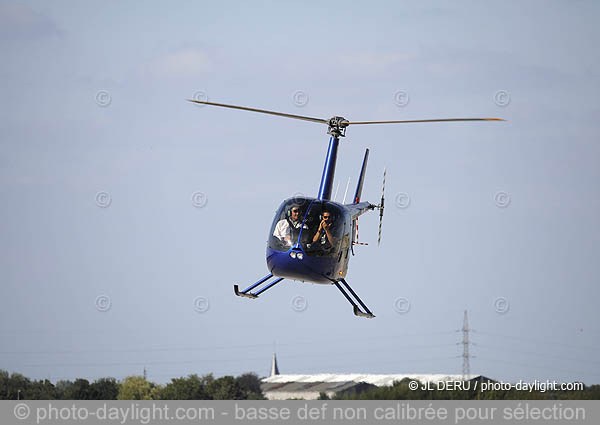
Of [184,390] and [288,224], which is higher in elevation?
[288,224]

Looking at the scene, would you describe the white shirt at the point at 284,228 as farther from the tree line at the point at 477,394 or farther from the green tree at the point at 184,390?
the green tree at the point at 184,390

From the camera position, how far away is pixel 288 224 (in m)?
44.7

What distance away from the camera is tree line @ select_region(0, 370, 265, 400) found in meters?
A: 124

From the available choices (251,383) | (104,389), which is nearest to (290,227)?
(104,389)

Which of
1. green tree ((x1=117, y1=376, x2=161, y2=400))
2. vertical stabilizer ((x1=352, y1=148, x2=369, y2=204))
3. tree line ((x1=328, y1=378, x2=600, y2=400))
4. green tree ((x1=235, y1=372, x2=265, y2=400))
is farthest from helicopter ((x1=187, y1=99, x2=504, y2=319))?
Answer: green tree ((x1=235, y1=372, x2=265, y2=400))

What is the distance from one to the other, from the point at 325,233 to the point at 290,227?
140cm

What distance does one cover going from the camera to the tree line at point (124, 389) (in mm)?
124125

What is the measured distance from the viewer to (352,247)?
158 feet

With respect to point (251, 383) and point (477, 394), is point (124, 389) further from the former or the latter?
point (477, 394)

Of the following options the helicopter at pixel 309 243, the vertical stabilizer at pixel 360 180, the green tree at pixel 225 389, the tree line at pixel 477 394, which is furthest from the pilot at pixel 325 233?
the green tree at pixel 225 389

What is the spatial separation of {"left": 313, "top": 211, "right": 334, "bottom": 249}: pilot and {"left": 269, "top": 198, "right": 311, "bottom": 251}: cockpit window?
74 centimetres

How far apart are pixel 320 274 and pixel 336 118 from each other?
8020 mm
